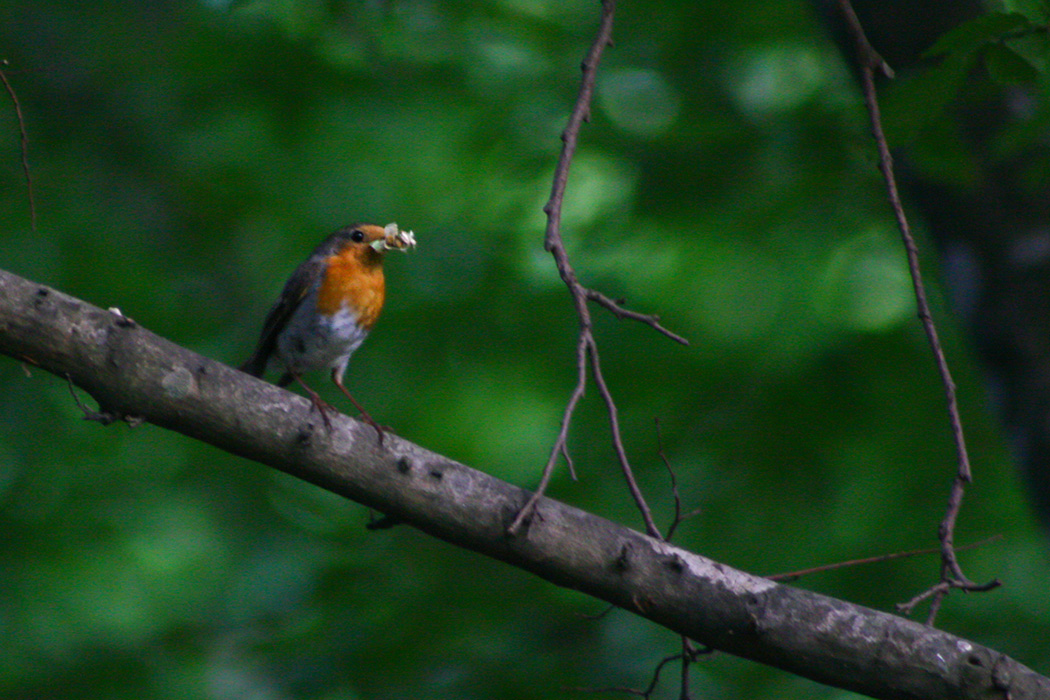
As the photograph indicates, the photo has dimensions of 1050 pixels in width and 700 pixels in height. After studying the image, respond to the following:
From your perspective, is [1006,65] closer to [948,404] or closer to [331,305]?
[948,404]

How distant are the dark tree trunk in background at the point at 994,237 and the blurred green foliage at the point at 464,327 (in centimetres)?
41

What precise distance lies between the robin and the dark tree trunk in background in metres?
2.02

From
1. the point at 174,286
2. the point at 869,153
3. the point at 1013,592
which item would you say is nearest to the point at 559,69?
the point at 174,286

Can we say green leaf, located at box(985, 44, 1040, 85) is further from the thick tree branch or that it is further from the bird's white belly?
the bird's white belly

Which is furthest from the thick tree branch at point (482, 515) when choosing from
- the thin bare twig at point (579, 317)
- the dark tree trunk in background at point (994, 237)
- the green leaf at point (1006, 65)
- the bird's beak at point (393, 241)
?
the dark tree trunk in background at point (994, 237)

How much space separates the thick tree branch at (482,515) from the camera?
214 cm

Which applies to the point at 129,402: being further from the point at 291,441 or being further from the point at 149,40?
the point at 149,40

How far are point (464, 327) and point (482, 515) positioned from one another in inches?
112

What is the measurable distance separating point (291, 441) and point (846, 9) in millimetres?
1678

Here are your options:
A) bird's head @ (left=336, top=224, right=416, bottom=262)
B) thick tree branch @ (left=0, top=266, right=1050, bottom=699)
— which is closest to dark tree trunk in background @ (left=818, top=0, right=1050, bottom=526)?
bird's head @ (left=336, top=224, right=416, bottom=262)

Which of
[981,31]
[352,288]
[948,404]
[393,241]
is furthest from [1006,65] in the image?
[352,288]

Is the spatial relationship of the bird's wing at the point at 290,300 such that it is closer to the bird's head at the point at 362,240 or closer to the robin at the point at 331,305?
the robin at the point at 331,305

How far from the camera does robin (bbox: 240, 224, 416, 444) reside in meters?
3.89

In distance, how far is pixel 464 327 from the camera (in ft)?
16.5
